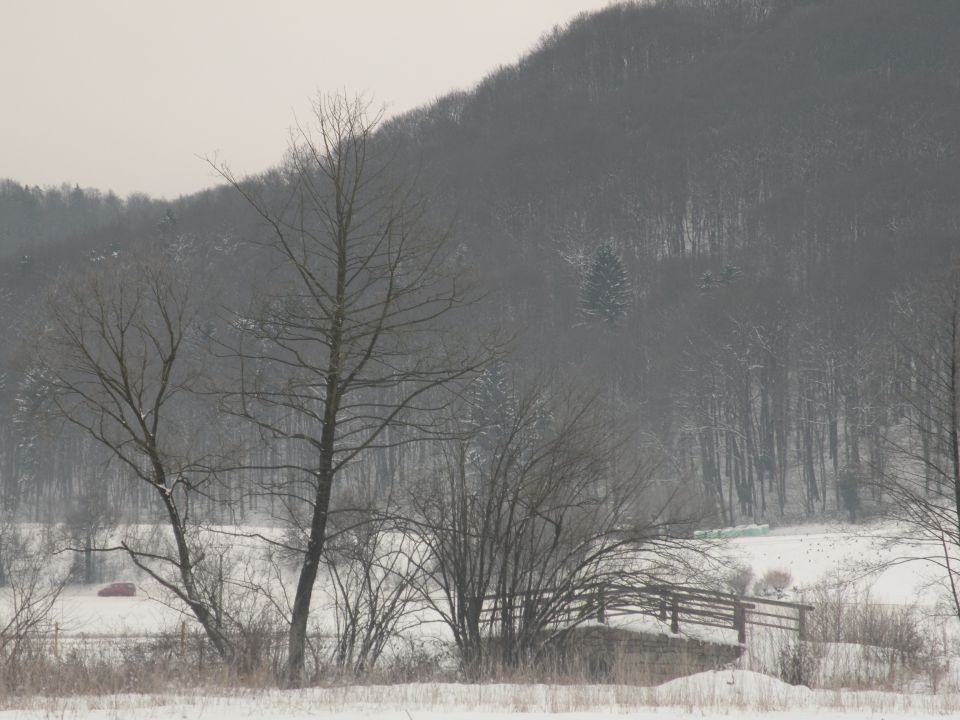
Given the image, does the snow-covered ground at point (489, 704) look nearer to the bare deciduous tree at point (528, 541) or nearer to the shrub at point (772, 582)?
the bare deciduous tree at point (528, 541)

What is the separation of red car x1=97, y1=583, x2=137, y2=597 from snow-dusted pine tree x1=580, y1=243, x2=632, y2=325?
55980mm

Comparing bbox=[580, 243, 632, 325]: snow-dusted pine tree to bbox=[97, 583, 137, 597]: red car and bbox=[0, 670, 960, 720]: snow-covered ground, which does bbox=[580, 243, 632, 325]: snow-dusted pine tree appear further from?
bbox=[0, 670, 960, 720]: snow-covered ground

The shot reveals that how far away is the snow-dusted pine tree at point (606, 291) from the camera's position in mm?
98375

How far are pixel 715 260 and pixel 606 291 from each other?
1972cm

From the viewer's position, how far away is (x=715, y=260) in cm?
11244

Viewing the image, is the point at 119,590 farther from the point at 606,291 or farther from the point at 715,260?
the point at 715,260

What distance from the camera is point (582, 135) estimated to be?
586ft

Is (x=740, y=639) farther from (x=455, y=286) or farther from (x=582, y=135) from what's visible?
(x=582, y=135)

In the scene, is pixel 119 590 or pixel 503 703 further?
pixel 119 590

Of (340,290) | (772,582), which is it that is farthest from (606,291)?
(340,290)

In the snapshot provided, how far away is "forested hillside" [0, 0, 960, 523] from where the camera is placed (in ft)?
234

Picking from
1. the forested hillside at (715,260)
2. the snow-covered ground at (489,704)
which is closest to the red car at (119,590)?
the forested hillside at (715,260)

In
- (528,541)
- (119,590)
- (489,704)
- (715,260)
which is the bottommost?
(489,704)

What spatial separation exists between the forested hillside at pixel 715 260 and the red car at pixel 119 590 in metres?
11.3
